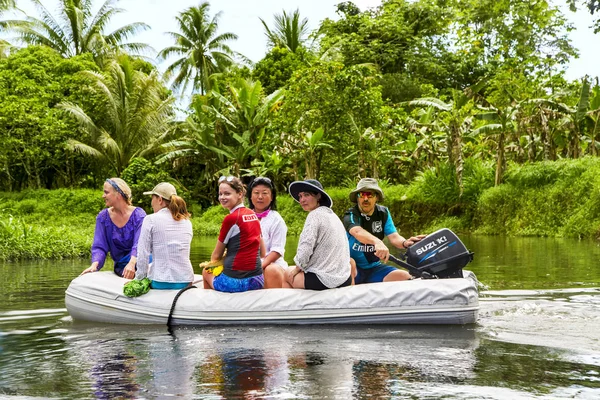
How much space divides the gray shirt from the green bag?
1.36 meters

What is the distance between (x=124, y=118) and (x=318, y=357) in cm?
2622

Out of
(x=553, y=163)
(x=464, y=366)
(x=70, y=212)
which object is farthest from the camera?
(x=70, y=212)

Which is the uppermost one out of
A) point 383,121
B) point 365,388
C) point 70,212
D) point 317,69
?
point 317,69

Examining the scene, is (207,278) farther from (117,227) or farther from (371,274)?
(371,274)

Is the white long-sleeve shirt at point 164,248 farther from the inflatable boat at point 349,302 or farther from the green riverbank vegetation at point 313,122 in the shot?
the green riverbank vegetation at point 313,122

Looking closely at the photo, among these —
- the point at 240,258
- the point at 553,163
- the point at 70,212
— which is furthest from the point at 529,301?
the point at 70,212

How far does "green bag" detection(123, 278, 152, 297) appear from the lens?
7.09m

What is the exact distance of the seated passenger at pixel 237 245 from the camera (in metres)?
6.73

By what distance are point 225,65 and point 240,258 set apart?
30.9m

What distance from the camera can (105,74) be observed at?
31.3 metres

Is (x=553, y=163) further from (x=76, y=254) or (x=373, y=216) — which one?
(x=373, y=216)

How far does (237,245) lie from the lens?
682cm

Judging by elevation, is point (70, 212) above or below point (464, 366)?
above

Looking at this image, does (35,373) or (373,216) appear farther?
(373,216)
